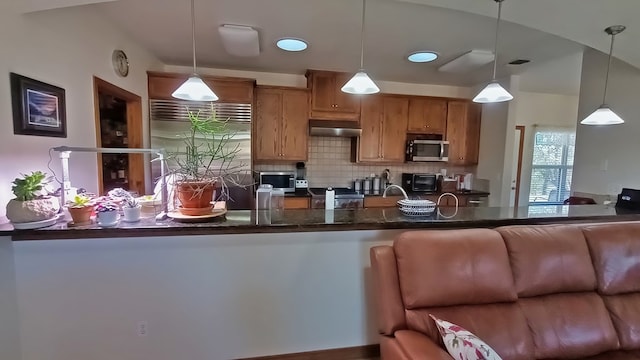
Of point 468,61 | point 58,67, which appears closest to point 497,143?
point 468,61

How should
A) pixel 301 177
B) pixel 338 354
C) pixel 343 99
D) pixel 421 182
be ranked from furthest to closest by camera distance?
1. pixel 421 182
2. pixel 301 177
3. pixel 343 99
4. pixel 338 354

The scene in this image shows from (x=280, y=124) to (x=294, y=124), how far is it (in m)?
0.19

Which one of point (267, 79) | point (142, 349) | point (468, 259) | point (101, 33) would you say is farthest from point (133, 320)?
point (267, 79)

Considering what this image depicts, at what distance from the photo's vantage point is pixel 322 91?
4367 millimetres

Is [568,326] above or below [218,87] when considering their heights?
below

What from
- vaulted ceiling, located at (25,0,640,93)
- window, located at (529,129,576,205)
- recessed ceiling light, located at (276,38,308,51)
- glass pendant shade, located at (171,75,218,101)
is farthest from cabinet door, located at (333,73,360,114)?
window, located at (529,129,576,205)

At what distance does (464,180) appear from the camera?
5.09m

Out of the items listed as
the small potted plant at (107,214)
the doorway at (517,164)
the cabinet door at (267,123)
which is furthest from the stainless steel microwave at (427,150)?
the small potted plant at (107,214)

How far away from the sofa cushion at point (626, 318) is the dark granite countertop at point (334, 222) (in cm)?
62

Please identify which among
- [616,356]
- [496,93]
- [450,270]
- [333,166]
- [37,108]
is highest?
[496,93]

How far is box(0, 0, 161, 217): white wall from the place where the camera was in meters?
1.75

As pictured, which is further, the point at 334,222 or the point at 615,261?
the point at 334,222

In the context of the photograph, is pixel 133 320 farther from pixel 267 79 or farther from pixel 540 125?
pixel 540 125

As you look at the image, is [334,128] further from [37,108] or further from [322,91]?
[37,108]
